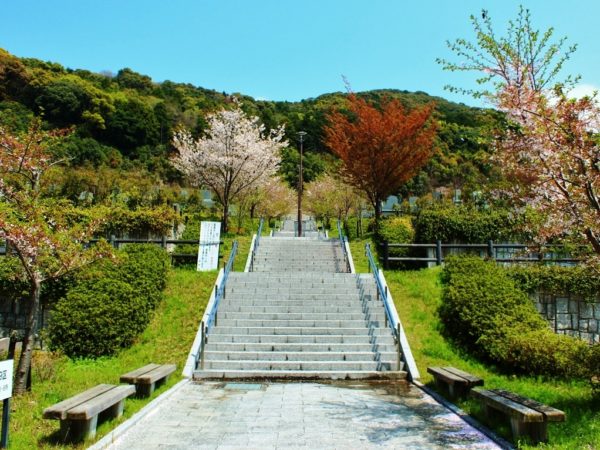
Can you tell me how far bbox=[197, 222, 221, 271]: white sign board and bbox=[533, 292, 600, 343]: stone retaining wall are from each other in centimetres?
988

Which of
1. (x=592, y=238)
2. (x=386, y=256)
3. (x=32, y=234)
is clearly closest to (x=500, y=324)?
(x=592, y=238)

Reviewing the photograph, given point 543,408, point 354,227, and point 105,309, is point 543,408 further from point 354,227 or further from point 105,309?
point 354,227

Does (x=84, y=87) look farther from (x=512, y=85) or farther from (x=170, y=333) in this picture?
(x=512, y=85)

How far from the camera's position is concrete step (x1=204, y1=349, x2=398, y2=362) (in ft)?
32.6

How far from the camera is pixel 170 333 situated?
36.9 feet

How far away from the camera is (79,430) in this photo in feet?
16.5

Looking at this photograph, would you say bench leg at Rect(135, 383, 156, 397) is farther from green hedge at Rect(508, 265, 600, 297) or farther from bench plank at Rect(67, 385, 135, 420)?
green hedge at Rect(508, 265, 600, 297)

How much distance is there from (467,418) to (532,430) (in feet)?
4.04

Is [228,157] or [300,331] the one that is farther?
[228,157]

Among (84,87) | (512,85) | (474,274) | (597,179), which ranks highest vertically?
(84,87)

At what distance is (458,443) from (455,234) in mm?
11650

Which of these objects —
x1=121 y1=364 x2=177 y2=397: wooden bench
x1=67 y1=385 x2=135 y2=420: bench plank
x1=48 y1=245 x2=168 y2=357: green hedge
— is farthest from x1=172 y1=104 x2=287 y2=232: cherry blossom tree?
x1=67 y1=385 x2=135 y2=420: bench plank

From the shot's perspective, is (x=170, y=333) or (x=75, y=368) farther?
(x=170, y=333)

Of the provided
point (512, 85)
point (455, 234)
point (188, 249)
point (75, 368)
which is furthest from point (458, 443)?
point (188, 249)
